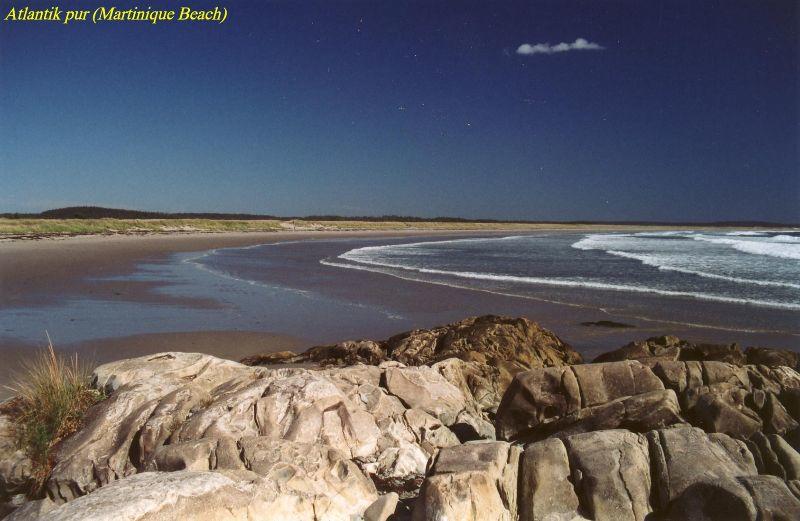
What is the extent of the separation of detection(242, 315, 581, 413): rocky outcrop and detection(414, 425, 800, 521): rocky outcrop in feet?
10.3

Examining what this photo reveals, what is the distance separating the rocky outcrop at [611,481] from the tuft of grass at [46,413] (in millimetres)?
3477

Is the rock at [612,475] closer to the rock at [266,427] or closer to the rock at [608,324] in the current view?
the rock at [266,427]

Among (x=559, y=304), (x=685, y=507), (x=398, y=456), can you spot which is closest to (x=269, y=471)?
(x=398, y=456)

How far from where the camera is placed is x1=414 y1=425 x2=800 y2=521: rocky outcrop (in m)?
3.95

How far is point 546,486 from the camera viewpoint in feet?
14.3

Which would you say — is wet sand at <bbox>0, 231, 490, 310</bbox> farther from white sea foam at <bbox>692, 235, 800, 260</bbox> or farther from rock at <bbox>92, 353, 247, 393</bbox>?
white sea foam at <bbox>692, 235, 800, 260</bbox>

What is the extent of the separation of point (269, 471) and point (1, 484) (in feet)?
8.47

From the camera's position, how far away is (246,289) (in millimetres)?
17625

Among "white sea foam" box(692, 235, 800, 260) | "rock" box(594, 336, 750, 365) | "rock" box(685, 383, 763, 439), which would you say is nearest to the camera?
"rock" box(685, 383, 763, 439)

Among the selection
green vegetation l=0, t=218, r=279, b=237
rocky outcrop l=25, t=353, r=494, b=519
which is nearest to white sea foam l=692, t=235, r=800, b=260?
rocky outcrop l=25, t=353, r=494, b=519

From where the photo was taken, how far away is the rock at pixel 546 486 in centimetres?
425

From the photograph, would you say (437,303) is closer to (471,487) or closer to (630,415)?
(630,415)

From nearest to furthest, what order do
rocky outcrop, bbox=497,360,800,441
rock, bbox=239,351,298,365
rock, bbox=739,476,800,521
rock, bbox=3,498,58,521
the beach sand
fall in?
rock, bbox=739,476,800,521
rock, bbox=3,498,58,521
rocky outcrop, bbox=497,360,800,441
rock, bbox=239,351,298,365
the beach sand

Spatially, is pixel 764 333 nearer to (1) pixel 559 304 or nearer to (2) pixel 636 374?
(1) pixel 559 304
